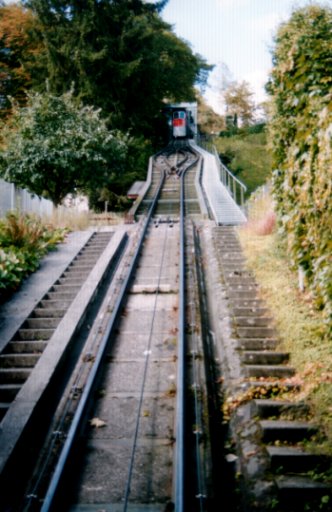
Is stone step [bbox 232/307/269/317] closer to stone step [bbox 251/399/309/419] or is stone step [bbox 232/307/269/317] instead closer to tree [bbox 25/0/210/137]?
stone step [bbox 251/399/309/419]

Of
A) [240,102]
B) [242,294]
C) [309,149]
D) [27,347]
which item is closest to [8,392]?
[27,347]

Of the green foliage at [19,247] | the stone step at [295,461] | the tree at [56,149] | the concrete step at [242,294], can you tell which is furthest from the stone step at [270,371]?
the tree at [56,149]

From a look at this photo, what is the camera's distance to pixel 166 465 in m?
4.31

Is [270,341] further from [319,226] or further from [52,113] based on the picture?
[52,113]

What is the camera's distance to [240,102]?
154 feet

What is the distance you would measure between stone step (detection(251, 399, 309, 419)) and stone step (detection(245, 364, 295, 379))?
61cm

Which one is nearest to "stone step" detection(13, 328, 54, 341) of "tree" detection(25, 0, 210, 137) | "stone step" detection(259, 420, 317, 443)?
"stone step" detection(259, 420, 317, 443)

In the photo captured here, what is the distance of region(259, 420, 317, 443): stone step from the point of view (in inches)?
176

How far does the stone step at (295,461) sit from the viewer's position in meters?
4.11

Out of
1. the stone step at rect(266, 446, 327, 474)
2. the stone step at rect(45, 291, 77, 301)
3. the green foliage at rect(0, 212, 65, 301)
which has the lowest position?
the stone step at rect(266, 446, 327, 474)

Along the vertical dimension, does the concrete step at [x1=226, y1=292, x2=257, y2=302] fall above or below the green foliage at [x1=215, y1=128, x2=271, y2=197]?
below

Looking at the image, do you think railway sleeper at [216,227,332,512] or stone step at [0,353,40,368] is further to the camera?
stone step at [0,353,40,368]

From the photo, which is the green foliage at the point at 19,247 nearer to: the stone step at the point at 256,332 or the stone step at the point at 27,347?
the stone step at the point at 27,347

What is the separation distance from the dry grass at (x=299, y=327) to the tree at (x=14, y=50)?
744 inches
